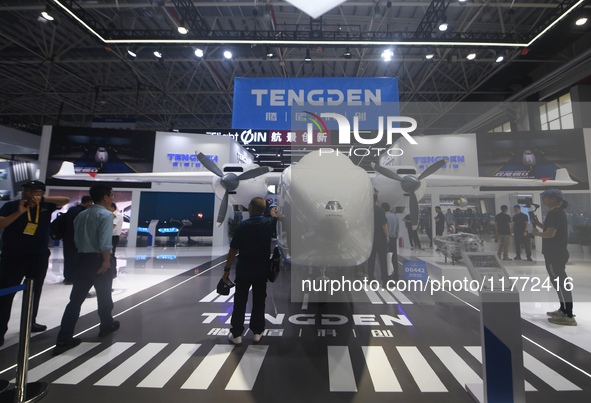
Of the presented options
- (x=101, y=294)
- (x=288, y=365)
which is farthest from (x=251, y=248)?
(x=101, y=294)

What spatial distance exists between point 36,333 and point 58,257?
921 cm

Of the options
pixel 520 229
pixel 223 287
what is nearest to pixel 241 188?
pixel 223 287

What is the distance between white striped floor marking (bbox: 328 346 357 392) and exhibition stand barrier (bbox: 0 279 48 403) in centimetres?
285

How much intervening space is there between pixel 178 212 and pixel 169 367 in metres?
14.3

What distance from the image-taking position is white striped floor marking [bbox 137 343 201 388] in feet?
9.38

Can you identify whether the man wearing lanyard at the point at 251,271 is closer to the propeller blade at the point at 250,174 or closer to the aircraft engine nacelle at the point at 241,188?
the propeller blade at the point at 250,174

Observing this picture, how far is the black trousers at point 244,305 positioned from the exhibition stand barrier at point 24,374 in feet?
6.54

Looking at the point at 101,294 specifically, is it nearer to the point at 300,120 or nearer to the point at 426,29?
the point at 300,120

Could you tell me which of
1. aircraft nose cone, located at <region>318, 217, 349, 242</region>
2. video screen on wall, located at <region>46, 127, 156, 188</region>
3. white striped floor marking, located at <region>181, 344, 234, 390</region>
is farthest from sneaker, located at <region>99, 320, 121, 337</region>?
video screen on wall, located at <region>46, 127, 156, 188</region>

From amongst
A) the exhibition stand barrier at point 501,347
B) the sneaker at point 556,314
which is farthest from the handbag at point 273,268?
the sneaker at point 556,314

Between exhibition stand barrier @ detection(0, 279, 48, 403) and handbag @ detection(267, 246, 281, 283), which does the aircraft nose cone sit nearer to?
handbag @ detection(267, 246, 281, 283)

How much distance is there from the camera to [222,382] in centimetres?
289

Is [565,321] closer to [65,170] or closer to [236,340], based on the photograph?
[236,340]

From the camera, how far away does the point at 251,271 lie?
152 inches
